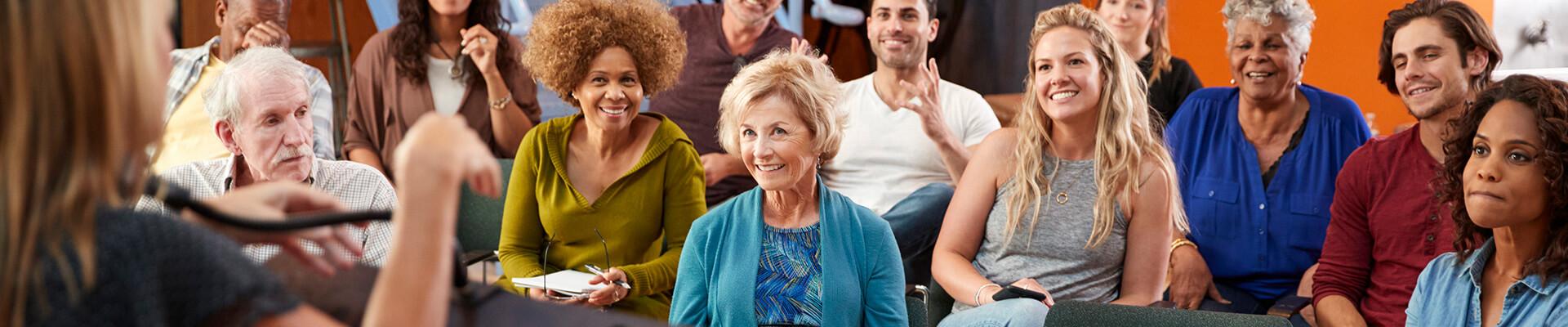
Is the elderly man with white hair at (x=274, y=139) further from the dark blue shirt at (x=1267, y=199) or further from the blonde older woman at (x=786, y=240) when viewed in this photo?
the dark blue shirt at (x=1267, y=199)

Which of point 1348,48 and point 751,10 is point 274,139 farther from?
point 1348,48

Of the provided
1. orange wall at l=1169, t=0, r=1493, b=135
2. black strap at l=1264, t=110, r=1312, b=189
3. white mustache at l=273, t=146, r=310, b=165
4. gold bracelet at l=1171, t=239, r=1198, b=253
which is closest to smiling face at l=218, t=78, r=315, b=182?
white mustache at l=273, t=146, r=310, b=165

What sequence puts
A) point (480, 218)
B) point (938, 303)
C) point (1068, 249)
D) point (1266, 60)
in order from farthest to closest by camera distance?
point (480, 218) < point (1266, 60) < point (938, 303) < point (1068, 249)

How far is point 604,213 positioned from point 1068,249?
1.07 metres

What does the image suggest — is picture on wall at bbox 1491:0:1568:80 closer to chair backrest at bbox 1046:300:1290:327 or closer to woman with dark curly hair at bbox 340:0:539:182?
chair backrest at bbox 1046:300:1290:327

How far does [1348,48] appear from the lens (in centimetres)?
433

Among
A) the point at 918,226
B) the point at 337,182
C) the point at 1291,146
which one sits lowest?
the point at 918,226

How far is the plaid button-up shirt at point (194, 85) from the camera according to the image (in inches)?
124

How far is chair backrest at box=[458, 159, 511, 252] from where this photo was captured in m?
3.36

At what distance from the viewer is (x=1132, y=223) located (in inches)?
107

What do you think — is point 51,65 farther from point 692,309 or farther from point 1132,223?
point 1132,223

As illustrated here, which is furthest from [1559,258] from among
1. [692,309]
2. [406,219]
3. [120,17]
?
[120,17]

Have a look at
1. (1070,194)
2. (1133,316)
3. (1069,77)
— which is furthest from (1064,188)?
(1133,316)

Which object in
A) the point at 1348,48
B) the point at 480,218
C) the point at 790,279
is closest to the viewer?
the point at 790,279
